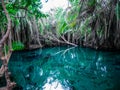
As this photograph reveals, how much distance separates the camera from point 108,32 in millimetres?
13211

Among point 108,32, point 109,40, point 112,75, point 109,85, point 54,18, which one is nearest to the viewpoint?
point 109,85

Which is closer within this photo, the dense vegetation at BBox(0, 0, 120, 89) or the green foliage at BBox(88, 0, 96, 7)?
the green foliage at BBox(88, 0, 96, 7)

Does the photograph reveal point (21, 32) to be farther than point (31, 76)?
Yes

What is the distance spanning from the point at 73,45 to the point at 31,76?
12581 millimetres

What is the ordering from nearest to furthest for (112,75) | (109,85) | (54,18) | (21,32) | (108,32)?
(109,85)
(112,75)
(108,32)
(21,32)
(54,18)

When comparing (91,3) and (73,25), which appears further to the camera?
(73,25)

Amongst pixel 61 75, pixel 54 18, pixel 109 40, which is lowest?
pixel 61 75

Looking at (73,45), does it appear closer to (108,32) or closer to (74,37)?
(74,37)

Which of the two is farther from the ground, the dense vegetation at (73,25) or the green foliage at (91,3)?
the green foliage at (91,3)

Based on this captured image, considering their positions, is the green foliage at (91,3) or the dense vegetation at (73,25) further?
the dense vegetation at (73,25)

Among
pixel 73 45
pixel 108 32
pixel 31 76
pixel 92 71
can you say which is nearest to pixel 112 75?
pixel 92 71

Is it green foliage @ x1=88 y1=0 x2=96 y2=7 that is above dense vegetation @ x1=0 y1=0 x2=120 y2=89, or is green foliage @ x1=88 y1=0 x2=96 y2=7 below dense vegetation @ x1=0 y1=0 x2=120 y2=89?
above

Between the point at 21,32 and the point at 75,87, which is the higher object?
the point at 21,32

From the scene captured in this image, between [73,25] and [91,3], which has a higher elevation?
[91,3]
